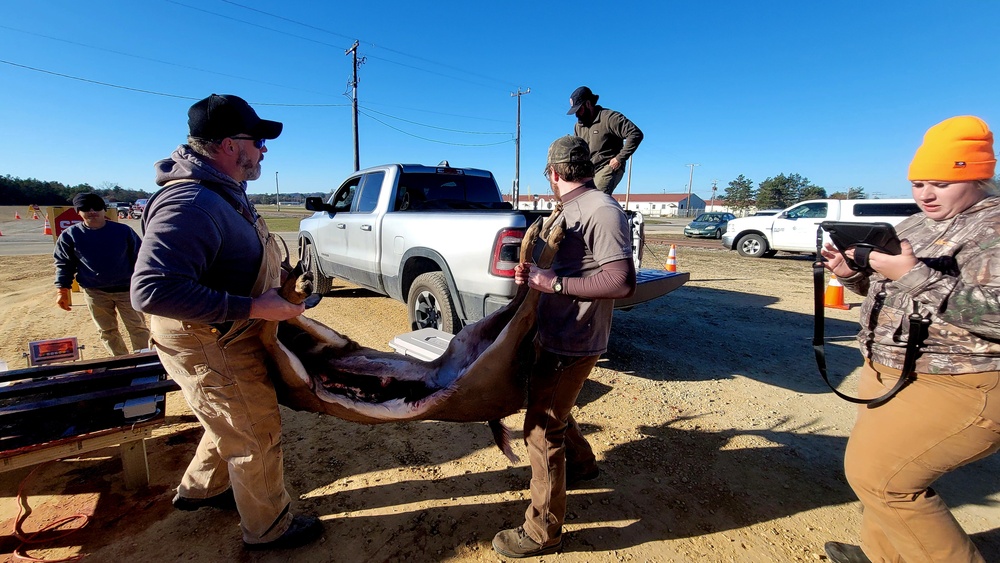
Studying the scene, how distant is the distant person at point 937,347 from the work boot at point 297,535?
247 centimetres

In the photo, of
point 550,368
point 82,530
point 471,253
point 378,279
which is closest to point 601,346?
point 550,368

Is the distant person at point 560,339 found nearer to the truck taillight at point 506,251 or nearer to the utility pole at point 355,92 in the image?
the truck taillight at point 506,251

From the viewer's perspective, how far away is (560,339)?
1.98 meters

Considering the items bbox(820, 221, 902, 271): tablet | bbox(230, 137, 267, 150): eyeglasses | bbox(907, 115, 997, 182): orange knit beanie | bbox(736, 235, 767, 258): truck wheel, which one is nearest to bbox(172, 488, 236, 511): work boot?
bbox(230, 137, 267, 150): eyeglasses

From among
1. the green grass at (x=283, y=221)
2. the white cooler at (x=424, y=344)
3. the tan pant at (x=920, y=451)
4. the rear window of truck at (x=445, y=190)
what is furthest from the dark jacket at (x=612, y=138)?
the green grass at (x=283, y=221)

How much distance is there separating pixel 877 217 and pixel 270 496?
622 inches

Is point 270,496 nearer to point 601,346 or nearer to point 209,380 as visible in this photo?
point 209,380

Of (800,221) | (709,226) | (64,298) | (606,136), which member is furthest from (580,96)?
(709,226)

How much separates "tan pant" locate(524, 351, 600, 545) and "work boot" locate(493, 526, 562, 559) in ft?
0.10

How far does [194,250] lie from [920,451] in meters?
2.75

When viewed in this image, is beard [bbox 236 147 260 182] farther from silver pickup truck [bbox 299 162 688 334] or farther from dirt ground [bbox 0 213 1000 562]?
dirt ground [bbox 0 213 1000 562]

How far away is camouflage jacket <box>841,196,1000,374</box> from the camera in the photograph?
142cm

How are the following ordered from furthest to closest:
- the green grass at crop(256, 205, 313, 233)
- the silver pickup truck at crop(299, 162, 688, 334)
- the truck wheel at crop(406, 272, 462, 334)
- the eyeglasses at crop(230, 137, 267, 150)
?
the green grass at crop(256, 205, 313, 233), the truck wheel at crop(406, 272, 462, 334), the silver pickup truck at crop(299, 162, 688, 334), the eyeglasses at crop(230, 137, 267, 150)

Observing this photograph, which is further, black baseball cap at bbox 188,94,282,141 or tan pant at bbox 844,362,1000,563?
black baseball cap at bbox 188,94,282,141
